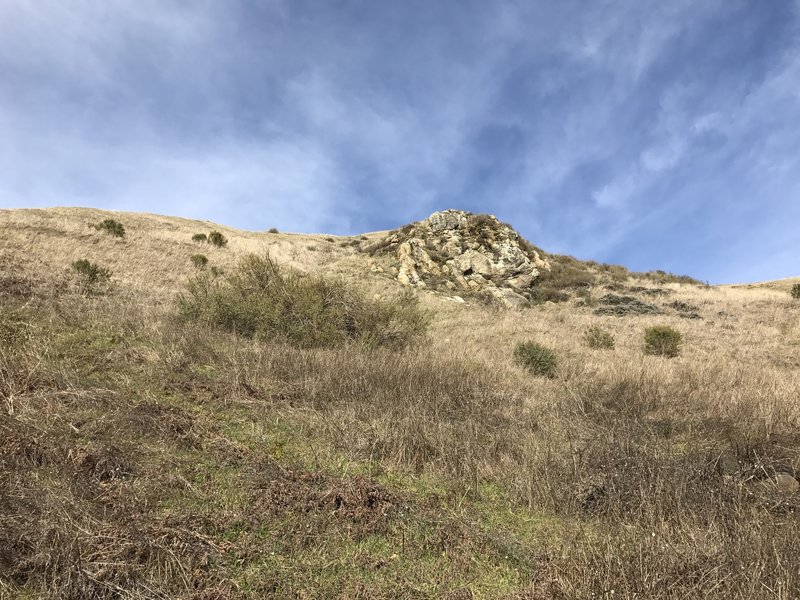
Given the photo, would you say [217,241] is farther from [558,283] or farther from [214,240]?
[558,283]

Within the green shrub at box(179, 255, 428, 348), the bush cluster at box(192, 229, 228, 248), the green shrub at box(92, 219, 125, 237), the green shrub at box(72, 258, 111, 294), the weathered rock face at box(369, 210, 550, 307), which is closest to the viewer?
the green shrub at box(179, 255, 428, 348)

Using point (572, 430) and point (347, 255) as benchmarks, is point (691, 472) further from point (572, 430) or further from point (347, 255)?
point (347, 255)

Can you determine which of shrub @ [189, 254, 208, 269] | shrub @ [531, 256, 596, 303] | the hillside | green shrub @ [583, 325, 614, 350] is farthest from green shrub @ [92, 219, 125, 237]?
green shrub @ [583, 325, 614, 350]

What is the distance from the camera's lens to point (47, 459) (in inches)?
159

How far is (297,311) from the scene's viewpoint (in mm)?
11203

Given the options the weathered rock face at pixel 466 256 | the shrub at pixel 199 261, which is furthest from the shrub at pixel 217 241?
the weathered rock face at pixel 466 256

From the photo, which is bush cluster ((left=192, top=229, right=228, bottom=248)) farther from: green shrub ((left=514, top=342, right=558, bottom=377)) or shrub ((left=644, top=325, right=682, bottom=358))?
shrub ((left=644, top=325, right=682, bottom=358))

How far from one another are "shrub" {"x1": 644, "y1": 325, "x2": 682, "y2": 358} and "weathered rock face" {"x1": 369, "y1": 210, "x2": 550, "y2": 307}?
9.10 m

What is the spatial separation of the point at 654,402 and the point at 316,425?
5.79 metres

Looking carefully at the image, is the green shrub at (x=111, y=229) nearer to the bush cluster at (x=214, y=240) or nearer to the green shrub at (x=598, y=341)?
the bush cluster at (x=214, y=240)

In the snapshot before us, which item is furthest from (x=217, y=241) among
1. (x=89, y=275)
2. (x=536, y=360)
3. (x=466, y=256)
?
(x=536, y=360)

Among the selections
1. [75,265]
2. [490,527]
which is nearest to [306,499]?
[490,527]

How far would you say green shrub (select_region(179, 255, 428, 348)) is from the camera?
10.8m

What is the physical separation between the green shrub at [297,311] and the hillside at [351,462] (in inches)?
2.8
